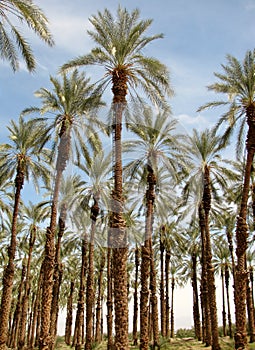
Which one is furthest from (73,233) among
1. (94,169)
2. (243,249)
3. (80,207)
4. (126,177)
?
(243,249)

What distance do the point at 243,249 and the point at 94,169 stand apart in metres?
12.4

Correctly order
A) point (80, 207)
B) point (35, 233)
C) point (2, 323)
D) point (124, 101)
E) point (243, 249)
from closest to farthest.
Result: point (124, 101) → point (243, 249) → point (2, 323) → point (80, 207) → point (35, 233)

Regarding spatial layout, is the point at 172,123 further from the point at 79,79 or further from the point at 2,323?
the point at 2,323

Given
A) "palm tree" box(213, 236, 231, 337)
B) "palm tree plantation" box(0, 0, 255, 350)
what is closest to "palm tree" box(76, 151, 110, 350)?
"palm tree plantation" box(0, 0, 255, 350)

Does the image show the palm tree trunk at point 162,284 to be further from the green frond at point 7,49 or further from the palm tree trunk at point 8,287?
the green frond at point 7,49

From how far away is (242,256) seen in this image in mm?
20312

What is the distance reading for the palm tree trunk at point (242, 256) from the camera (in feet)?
62.9

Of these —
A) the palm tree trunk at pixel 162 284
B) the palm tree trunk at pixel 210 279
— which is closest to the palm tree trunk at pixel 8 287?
the palm tree trunk at pixel 210 279

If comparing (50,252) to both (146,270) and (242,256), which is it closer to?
(146,270)

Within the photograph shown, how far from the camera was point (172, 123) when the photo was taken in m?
25.3

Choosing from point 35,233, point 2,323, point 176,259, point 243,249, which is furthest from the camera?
point 176,259

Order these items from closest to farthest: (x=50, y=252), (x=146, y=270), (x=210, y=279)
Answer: (x=50, y=252), (x=146, y=270), (x=210, y=279)

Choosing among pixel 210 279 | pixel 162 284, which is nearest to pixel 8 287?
pixel 210 279

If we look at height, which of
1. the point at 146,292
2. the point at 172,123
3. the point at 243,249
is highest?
the point at 172,123
